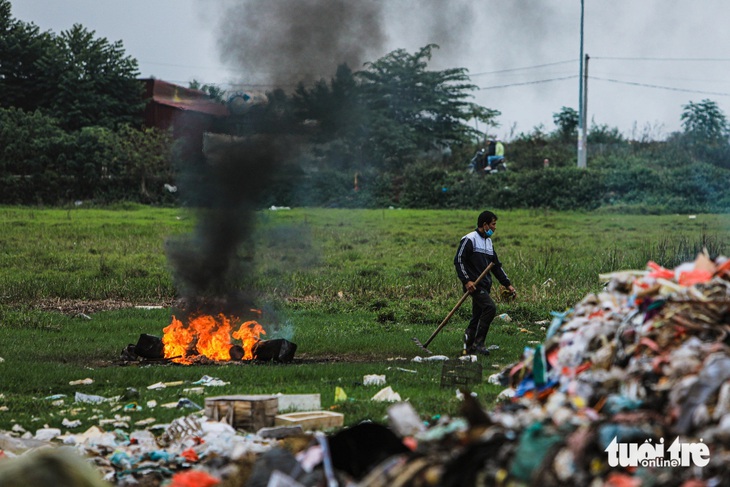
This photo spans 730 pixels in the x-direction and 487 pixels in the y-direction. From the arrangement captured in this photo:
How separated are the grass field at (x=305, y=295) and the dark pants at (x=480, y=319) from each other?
34cm

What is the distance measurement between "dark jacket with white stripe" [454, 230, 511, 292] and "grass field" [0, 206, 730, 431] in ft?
3.50

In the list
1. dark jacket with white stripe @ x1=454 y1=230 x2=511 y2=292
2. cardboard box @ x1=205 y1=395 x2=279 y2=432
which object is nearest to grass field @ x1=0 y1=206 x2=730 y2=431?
cardboard box @ x1=205 y1=395 x2=279 y2=432

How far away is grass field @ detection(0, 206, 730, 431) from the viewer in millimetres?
10414

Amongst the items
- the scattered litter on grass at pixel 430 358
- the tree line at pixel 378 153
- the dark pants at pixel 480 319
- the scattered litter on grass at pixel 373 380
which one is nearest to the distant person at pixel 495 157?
the tree line at pixel 378 153

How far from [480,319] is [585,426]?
888 centimetres

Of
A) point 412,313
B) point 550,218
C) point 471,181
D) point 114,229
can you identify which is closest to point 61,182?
point 114,229

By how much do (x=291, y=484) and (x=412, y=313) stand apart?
39.8 feet

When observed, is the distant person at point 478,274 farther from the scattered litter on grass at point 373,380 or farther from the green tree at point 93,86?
the green tree at point 93,86

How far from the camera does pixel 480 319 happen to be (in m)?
13.5

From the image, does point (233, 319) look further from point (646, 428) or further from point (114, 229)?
point (114, 229)

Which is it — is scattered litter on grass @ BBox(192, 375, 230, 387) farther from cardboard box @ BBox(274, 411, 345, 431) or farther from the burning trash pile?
cardboard box @ BBox(274, 411, 345, 431)

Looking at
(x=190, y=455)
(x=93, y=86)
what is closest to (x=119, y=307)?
(x=190, y=455)

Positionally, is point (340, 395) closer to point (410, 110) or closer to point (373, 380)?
point (373, 380)

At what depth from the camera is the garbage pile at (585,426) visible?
4.44 metres
